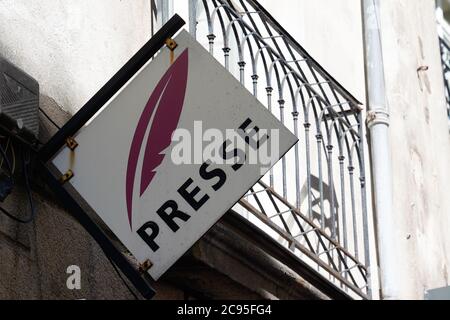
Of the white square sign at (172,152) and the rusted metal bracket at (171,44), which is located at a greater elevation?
the rusted metal bracket at (171,44)

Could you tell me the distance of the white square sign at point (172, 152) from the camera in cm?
465

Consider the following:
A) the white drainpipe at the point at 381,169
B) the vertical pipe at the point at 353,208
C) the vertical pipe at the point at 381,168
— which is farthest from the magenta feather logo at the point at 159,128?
the white drainpipe at the point at 381,169

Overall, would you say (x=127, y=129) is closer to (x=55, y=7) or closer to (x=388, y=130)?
(x=55, y=7)

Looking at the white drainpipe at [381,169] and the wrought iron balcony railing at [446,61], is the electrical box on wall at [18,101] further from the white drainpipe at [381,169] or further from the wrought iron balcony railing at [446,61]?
the wrought iron balcony railing at [446,61]

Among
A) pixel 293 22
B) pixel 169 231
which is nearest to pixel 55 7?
pixel 169 231

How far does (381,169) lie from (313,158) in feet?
1.75

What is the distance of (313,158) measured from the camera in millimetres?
8016

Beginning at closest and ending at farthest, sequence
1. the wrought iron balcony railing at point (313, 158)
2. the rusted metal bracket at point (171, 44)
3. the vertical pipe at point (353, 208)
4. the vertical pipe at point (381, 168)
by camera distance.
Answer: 1. the rusted metal bracket at point (171, 44)
2. the wrought iron balcony railing at point (313, 158)
3. the vertical pipe at point (353, 208)
4. the vertical pipe at point (381, 168)

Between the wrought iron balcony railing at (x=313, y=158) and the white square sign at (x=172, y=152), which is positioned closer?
the white square sign at (x=172, y=152)

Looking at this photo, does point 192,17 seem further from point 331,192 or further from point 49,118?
point 331,192

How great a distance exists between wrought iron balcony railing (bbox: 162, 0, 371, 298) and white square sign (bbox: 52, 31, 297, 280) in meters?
2.06

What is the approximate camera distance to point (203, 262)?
19.3ft
